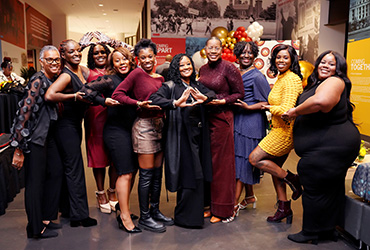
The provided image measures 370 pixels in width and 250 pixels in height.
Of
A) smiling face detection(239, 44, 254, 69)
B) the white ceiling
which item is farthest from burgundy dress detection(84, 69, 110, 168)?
the white ceiling

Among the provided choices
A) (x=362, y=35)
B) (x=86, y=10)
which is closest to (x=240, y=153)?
(x=362, y=35)

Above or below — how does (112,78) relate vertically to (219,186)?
above

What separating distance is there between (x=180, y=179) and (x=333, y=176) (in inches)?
51.2

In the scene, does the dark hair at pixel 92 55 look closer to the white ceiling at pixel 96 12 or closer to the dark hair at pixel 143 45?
the dark hair at pixel 143 45

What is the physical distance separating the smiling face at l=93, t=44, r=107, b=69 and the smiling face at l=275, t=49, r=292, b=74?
5.80ft

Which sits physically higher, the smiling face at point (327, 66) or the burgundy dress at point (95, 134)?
the smiling face at point (327, 66)

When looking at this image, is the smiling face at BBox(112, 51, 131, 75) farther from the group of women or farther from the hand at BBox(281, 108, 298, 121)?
the hand at BBox(281, 108, 298, 121)

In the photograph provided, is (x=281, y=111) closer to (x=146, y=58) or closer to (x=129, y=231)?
(x=146, y=58)

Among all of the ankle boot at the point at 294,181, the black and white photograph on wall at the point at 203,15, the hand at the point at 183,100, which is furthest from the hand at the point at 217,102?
the black and white photograph on wall at the point at 203,15

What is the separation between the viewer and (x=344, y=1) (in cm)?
802

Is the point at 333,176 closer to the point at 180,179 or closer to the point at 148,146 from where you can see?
the point at 180,179

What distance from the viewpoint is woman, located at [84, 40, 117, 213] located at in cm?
335

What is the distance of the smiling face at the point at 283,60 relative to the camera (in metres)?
3.02

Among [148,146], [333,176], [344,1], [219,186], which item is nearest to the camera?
[333,176]
